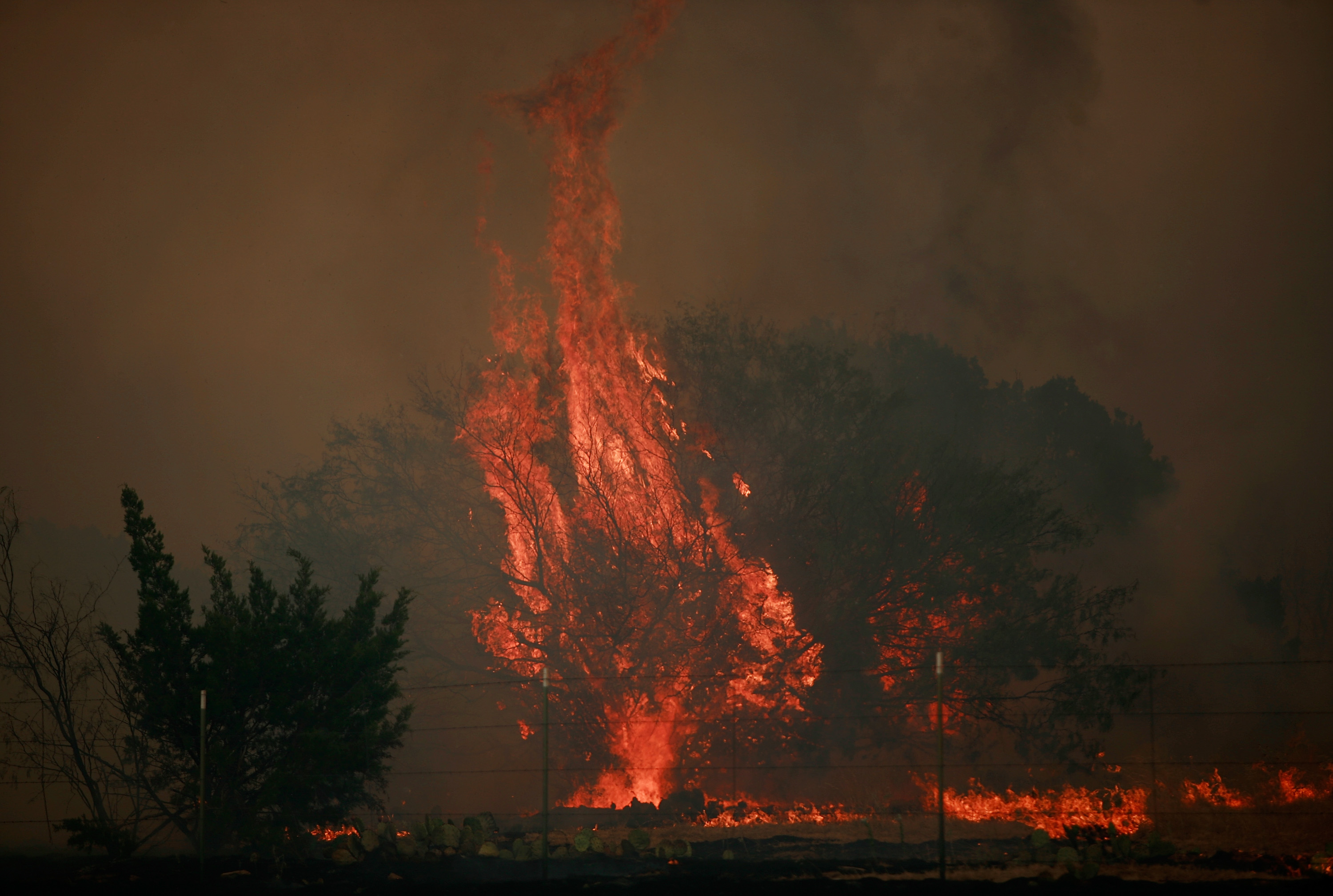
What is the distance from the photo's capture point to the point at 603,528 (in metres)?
21.6

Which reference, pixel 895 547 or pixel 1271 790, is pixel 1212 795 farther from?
pixel 895 547

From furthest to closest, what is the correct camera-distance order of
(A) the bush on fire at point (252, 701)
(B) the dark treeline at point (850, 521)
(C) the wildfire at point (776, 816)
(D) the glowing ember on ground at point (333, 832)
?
(B) the dark treeline at point (850, 521) → (C) the wildfire at point (776, 816) → (D) the glowing ember on ground at point (333, 832) → (A) the bush on fire at point (252, 701)

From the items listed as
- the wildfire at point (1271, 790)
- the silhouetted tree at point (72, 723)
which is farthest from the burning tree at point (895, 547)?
the silhouetted tree at point (72, 723)

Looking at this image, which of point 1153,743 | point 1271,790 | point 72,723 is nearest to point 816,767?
point 1271,790

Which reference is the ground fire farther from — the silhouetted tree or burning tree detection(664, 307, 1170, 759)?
the silhouetted tree

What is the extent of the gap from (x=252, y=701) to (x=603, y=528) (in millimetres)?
9262

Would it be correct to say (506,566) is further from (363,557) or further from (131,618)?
(131,618)

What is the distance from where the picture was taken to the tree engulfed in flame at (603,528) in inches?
814

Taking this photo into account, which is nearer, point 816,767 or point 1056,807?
point 1056,807

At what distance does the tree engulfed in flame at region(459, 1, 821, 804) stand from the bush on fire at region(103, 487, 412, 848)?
6737 millimetres

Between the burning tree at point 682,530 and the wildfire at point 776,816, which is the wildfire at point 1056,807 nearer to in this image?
the wildfire at point 776,816

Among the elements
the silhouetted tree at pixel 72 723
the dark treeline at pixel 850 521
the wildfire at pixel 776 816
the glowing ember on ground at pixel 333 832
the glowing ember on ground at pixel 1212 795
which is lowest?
the wildfire at pixel 776 816

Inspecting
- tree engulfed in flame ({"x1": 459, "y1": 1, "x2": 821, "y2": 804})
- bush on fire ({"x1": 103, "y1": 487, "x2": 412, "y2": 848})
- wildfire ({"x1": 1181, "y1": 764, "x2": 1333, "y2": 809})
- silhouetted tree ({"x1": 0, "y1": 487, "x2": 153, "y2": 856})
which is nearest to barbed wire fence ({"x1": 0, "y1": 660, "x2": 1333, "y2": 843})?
wildfire ({"x1": 1181, "y1": 764, "x2": 1333, "y2": 809})

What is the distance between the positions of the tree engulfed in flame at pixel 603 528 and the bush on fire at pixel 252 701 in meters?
6.74
